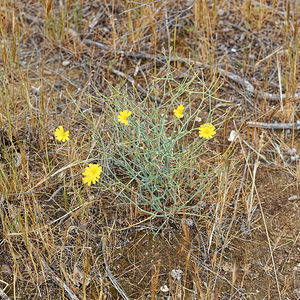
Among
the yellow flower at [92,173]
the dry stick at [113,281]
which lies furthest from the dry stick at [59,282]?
the yellow flower at [92,173]

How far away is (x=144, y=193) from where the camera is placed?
2068 mm

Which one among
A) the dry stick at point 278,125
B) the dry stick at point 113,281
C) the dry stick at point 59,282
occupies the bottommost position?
the dry stick at point 113,281

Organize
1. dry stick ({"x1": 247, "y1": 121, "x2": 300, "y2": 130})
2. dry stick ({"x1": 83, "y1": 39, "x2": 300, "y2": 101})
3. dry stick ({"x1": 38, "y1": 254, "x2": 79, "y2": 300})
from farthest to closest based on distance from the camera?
dry stick ({"x1": 83, "y1": 39, "x2": 300, "y2": 101}), dry stick ({"x1": 247, "y1": 121, "x2": 300, "y2": 130}), dry stick ({"x1": 38, "y1": 254, "x2": 79, "y2": 300})

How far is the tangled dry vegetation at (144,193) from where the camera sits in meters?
1.73

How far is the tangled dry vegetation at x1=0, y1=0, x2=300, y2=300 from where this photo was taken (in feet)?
5.68

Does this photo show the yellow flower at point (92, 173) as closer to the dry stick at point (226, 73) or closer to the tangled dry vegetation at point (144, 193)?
the tangled dry vegetation at point (144, 193)

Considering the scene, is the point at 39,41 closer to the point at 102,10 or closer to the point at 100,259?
the point at 102,10

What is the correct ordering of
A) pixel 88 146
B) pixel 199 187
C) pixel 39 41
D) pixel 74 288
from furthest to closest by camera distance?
1. pixel 39 41
2. pixel 88 146
3. pixel 199 187
4. pixel 74 288

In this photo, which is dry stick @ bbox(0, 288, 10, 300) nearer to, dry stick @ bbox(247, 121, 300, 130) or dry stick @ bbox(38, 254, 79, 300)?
dry stick @ bbox(38, 254, 79, 300)

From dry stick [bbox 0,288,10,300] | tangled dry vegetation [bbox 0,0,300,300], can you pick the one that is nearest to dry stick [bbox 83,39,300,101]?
tangled dry vegetation [bbox 0,0,300,300]

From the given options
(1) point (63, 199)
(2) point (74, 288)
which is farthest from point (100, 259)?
(1) point (63, 199)

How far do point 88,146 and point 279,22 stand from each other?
1.80 metres

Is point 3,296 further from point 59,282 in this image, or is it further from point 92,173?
point 92,173

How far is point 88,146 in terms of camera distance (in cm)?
213
